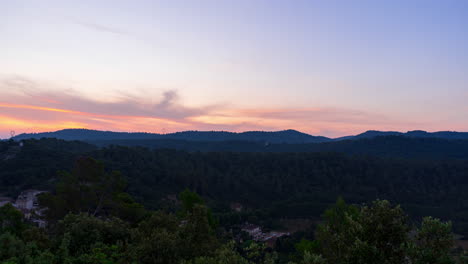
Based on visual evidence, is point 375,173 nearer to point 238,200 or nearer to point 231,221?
point 238,200

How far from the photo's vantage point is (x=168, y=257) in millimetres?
9883

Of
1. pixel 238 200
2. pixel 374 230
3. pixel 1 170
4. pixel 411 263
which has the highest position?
pixel 374 230

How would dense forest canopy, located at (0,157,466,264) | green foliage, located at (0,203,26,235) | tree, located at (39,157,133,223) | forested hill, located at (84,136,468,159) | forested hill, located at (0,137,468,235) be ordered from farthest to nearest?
forested hill, located at (84,136,468,159)
forested hill, located at (0,137,468,235)
tree, located at (39,157,133,223)
green foliage, located at (0,203,26,235)
dense forest canopy, located at (0,157,466,264)

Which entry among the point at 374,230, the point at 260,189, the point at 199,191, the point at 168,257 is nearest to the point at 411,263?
the point at 374,230

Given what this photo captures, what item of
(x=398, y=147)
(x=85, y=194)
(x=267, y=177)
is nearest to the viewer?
(x=85, y=194)

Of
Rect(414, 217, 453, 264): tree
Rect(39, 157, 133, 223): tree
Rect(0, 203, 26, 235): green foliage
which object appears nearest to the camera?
Rect(414, 217, 453, 264): tree

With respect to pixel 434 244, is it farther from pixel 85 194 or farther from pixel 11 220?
pixel 85 194

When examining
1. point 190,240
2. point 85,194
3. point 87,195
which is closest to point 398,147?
point 87,195

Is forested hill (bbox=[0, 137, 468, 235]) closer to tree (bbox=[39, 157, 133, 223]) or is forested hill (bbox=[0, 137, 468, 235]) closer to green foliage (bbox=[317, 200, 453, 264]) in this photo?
tree (bbox=[39, 157, 133, 223])

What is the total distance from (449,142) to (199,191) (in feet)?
440

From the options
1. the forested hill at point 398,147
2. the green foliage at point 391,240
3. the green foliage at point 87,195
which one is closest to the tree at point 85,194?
the green foliage at point 87,195

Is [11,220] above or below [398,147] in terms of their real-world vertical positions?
below

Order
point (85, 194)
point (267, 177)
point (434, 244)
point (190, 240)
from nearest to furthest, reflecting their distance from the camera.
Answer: point (434, 244) < point (190, 240) < point (85, 194) < point (267, 177)

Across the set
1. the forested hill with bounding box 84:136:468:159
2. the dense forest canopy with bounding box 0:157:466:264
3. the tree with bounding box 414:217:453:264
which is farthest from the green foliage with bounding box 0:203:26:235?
the forested hill with bounding box 84:136:468:159
